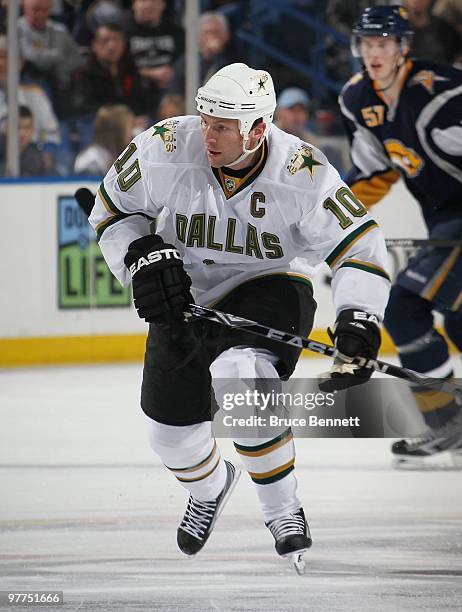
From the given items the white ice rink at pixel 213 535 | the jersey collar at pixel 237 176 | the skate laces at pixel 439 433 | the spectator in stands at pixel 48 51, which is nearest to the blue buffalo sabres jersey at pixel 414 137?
the skate laces at pixel 439 433

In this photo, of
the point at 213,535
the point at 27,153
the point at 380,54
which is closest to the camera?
the point at 213,535

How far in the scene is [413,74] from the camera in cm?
378

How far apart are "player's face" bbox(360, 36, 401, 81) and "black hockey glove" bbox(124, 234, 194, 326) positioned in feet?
4.73

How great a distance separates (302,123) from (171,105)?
66cm

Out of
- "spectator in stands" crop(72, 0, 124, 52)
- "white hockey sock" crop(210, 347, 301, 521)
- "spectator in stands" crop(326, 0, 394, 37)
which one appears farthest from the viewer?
"spectator in stands" crop(326, 0, 394, 37)

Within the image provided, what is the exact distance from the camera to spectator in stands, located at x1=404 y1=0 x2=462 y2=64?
632cm

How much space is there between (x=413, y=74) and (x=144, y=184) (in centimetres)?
146

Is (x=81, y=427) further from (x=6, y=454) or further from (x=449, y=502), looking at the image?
(x=449, y=502)

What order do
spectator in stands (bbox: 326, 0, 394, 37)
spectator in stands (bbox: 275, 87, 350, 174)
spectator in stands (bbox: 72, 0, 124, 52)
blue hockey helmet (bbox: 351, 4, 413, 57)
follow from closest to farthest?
blue hockey helmet (bbox: 351, 4, 413, 57), spectator in stands (bbox: 72, 0, 124, 52), spectator in stands (bbox: 275, 87, 350, 174), spectator in stands (bbox: 326, 0, 394, 37)

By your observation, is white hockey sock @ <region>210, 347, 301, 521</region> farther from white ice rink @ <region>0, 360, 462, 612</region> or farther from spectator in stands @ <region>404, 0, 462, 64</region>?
spectator in stands @ <region>404, 0, 462, 64</region>

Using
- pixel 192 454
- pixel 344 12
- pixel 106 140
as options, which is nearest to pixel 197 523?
pixel 192 454

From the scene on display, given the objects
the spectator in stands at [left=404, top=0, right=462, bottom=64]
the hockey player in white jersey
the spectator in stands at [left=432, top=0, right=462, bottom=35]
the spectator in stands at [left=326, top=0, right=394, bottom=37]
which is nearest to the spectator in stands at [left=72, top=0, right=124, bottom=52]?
the spectator in stands at [left=326, top=0, right=394, bottom=37]

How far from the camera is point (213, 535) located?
285 cm

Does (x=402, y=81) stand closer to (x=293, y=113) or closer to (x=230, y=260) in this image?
(x=230, y=260)
